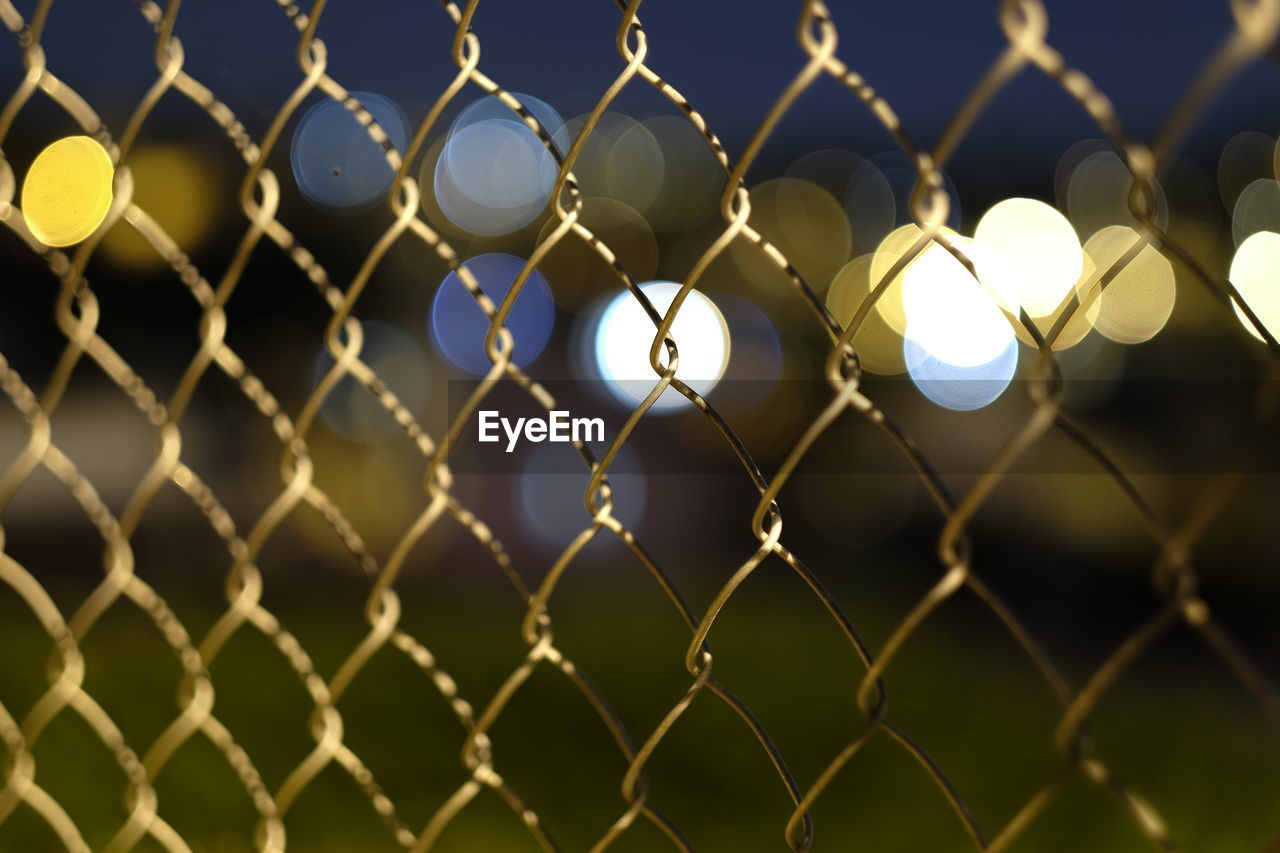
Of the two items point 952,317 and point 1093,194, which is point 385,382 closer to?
point 1093,194

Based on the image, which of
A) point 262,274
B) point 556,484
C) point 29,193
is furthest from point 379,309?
point 29,193

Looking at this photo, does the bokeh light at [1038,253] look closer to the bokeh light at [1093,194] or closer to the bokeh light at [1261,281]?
the bokeh light at [1093,194]

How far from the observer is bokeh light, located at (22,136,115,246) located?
146 centimetres

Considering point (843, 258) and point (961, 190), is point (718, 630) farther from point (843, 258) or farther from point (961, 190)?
point (961, 190)

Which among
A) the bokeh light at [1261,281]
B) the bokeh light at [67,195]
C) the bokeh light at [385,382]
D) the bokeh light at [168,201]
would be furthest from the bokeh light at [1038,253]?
the bokeh light at [385,382]

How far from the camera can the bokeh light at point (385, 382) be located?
7.24 metres

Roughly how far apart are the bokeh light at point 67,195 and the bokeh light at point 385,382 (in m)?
5.24

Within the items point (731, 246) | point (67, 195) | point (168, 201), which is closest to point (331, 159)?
point (67, 195)

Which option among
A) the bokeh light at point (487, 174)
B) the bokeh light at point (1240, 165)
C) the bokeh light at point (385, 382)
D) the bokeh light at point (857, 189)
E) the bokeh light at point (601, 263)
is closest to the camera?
the bokeh light at point (487, 174)

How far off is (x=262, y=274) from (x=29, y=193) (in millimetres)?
5699

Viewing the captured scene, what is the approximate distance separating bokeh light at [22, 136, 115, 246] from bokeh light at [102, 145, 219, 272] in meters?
0.68

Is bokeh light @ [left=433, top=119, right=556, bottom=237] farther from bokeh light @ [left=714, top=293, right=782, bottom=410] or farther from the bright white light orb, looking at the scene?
bokeh light @ [left=714, top=293, right=782, bottom=410]

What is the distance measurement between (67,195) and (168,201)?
2849 mm

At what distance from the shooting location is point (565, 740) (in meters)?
3.59
